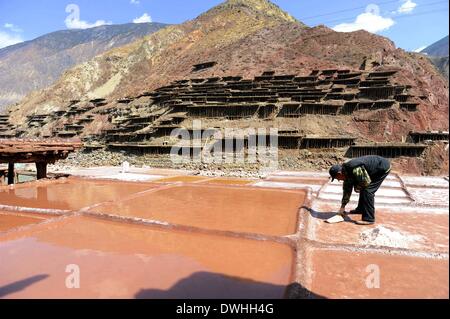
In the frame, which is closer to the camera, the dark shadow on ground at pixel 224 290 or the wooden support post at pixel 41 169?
the dark shadow on ground at pixel 224 290

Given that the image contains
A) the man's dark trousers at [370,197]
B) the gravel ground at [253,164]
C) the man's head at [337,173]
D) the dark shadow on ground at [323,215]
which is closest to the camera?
the man's dark trousers at [370,197]

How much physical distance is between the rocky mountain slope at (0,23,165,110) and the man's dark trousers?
129 meters

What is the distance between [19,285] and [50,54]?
179 meters

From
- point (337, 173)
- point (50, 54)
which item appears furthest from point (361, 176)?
point (50, 54)

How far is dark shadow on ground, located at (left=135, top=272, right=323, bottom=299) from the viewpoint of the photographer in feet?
12.3

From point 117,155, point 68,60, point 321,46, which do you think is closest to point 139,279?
point 117,155

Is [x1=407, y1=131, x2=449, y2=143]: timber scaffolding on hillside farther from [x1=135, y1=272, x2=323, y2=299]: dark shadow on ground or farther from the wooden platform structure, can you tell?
[x1=135, y1=272, x2=323, y2=299]: dark shadow on ground

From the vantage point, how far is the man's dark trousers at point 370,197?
6.61m

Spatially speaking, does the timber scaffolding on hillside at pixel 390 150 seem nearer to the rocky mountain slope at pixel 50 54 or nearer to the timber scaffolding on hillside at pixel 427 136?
the timber scaffolding on hillside at pixel 427 136

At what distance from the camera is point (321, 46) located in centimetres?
3925

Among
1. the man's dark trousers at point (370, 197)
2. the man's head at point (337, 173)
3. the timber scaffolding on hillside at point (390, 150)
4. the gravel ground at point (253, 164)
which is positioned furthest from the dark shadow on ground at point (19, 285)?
the timber scaffolding on hillside at point (390, 150)

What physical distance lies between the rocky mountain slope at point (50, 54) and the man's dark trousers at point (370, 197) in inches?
5061

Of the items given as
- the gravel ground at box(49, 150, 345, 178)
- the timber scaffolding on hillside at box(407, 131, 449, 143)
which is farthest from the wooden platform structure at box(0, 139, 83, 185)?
the timber scaffolding on hillside at box(407, 131, 449, 143)

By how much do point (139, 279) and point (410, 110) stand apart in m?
22.9
